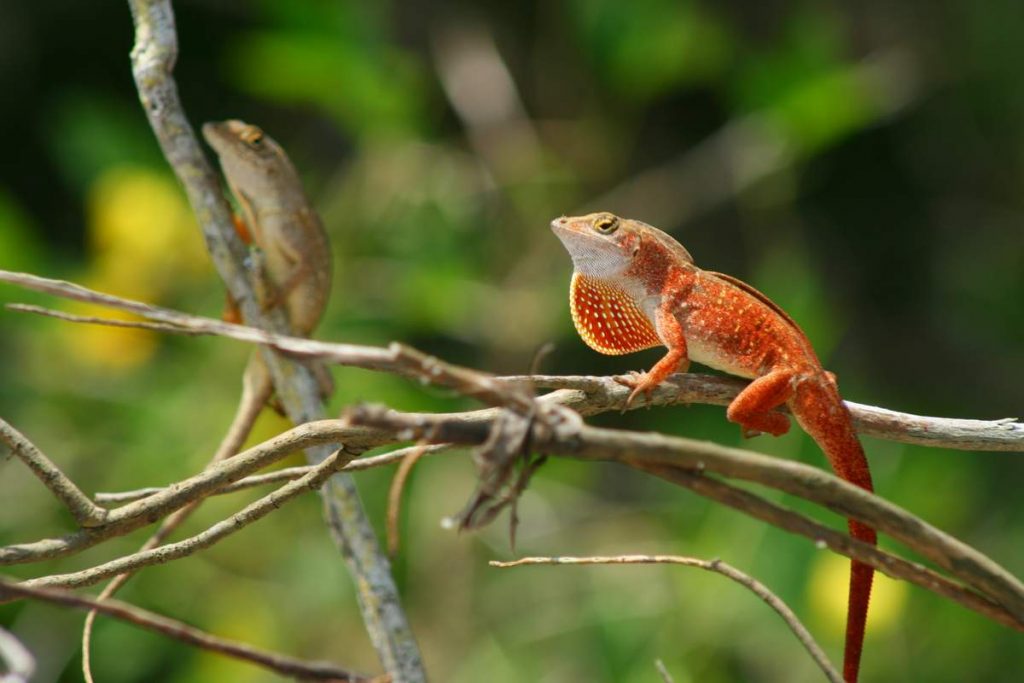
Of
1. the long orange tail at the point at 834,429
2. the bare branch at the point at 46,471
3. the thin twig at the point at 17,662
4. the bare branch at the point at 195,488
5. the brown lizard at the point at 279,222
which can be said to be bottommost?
the long orange tail at the point at 834,429

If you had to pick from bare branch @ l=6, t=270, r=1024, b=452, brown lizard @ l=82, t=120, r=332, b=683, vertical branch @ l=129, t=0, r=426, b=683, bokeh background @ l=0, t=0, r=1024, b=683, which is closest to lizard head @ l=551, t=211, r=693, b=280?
bare branch @ l=6, t=270, r=1024, b=452

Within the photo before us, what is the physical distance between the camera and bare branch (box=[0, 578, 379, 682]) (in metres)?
1.01

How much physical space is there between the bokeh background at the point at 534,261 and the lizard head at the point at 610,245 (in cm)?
153

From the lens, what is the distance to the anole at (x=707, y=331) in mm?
1673

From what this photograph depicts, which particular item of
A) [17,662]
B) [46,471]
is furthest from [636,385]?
[17,662]

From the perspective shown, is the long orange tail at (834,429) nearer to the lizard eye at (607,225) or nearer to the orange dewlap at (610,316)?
the orange dewlap at (610,316)

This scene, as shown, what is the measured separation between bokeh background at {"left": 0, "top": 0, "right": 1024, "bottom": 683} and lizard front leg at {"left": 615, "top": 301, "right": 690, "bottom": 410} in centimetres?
156

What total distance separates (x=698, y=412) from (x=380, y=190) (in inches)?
59.1

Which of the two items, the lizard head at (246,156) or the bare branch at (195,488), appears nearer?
the bare branch at (195,488)

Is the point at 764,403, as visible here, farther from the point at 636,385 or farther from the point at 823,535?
the point at 823,535

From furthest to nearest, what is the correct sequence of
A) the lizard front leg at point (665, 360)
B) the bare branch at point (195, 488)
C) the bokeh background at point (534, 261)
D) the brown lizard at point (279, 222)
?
1. the bokeh background at point (534, 261)
2. the brown lizard at point (279, 222)
3. the lizard front leg at point (665, 360)
4. the bare branch at point (195, 488)

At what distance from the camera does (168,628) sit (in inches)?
40.2

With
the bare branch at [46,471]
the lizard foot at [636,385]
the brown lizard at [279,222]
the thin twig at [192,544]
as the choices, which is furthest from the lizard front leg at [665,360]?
the brown lizard at [279,222]

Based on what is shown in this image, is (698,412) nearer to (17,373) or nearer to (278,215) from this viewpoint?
(278,215)
